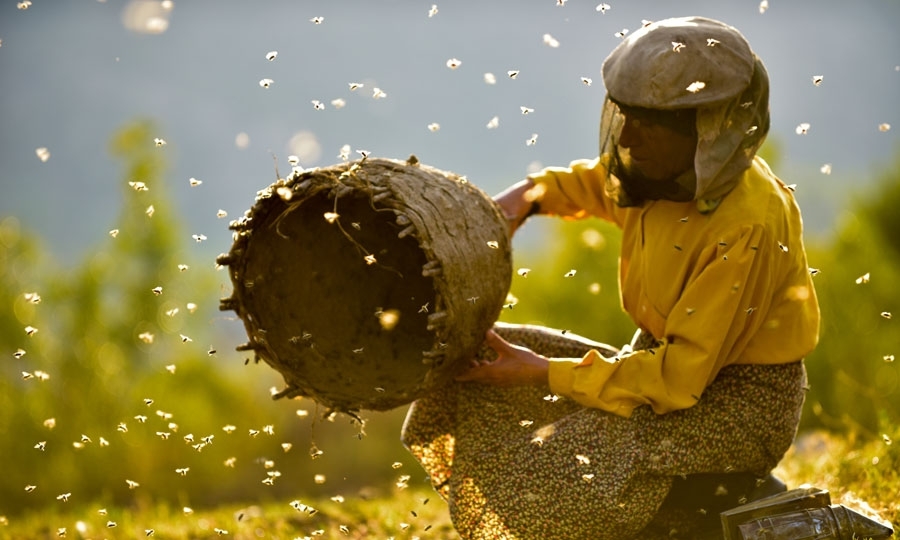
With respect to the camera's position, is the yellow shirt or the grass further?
the grass

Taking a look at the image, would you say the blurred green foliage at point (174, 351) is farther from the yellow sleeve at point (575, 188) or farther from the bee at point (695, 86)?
the bee at point (695, 86)

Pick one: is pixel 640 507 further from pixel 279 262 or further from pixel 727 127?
pixel 279 262

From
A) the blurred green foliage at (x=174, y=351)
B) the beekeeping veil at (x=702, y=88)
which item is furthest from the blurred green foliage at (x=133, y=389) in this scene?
the beekeeping veil at (x=702, y=88)

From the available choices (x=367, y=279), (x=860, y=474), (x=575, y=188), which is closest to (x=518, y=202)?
(x=575, y=188)

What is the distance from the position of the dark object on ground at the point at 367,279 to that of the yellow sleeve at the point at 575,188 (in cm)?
48

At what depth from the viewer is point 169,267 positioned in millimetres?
20688

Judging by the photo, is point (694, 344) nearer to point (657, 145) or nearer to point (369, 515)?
point (657, 145)

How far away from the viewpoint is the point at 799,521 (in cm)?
412

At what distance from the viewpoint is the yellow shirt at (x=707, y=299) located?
4.01 meters

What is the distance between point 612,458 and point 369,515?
6.73 feet

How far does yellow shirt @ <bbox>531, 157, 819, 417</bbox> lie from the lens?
4008mm

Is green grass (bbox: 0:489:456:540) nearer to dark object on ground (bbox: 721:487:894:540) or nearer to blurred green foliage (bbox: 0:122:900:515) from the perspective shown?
dark object on ground (bbox: 721:487:894:540)

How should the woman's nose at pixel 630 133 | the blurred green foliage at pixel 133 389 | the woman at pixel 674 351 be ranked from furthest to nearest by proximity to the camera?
the blurred green foliage at pixel 133 389 < the woman's nose at pixel 630 133 < the woman at pixel 674 351

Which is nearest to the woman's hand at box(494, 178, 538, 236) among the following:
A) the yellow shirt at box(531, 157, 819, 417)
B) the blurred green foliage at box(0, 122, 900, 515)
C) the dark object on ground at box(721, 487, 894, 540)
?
the yellow shirt at box(531, 157, 819, 417)
